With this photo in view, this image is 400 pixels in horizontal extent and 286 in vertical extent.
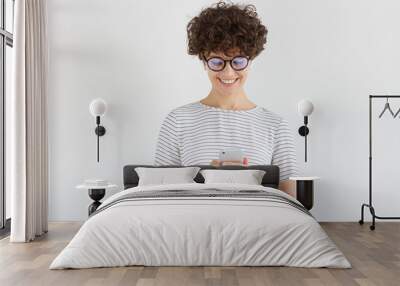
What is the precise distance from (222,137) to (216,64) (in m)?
0.85

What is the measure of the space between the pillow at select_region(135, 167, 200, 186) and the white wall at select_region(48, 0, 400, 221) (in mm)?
552

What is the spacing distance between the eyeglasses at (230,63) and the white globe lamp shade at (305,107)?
0.78 metres

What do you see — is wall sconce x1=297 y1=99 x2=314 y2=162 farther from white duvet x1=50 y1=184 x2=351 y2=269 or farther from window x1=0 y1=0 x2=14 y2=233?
window x1=0 y1=0 x2=14 y2=233

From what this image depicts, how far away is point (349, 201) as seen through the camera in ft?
23.2

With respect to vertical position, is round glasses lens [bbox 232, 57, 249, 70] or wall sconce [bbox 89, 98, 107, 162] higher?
round glasses lens [bbox 232, 57, 249, 70]

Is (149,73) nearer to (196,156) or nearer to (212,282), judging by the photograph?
(196,156)

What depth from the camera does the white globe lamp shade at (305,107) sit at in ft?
22.6

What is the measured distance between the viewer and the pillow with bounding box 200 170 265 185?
6215mm

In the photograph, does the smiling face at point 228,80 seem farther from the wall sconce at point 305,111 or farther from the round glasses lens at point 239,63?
the wall sconce at point 305,111

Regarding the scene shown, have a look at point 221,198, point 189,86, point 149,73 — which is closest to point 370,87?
point 189,86

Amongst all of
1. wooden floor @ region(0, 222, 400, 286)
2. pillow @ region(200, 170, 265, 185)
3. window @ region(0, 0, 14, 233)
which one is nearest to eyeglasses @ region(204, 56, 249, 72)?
pillow @ region(200, 170, 265, 185)

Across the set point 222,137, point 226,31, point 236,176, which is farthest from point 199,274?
point 226,31

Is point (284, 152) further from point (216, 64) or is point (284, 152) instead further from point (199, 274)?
point (199, 274)

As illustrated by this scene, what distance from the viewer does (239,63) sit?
6.95 meters
